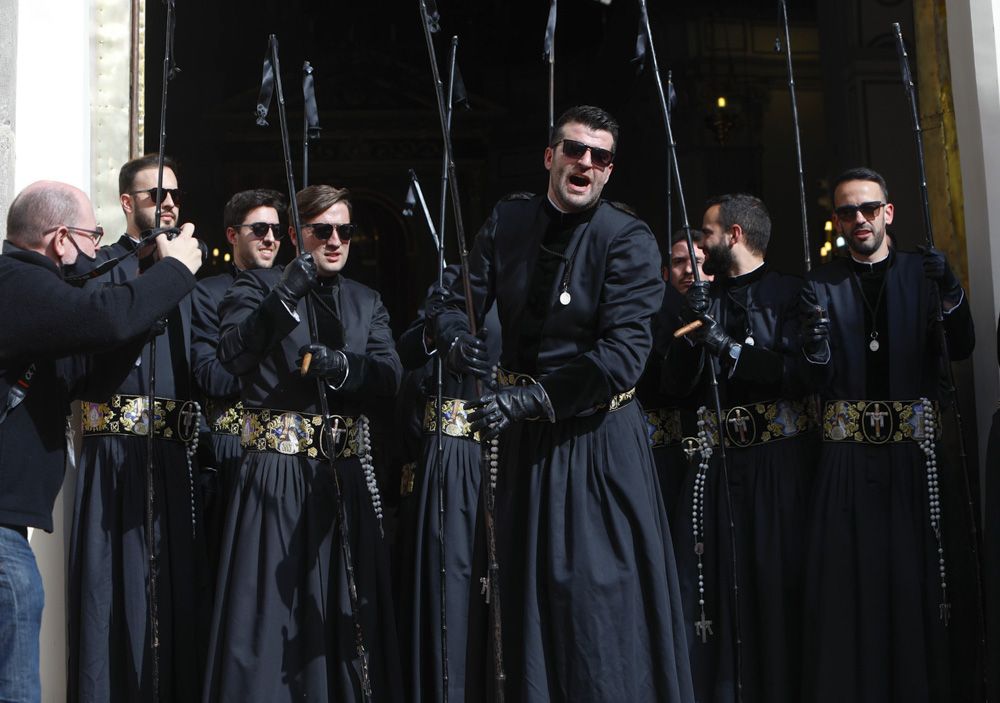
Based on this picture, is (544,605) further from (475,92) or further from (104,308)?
(475,92)

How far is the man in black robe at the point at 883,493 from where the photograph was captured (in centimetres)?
525

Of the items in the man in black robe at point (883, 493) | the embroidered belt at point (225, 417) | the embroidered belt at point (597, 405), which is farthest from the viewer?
the embroidered belt at point (225, 417)

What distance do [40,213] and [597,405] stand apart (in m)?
1.99

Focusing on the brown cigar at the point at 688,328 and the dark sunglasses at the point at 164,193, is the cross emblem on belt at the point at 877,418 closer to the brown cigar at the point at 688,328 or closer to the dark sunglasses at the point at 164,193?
the brown cigar at the point at 688,328

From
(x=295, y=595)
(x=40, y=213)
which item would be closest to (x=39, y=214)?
(x=40, y=213)

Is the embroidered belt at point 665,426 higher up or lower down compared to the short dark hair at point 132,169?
lower down

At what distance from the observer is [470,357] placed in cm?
425

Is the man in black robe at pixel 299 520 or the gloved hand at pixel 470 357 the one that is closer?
the gloved hand at pixel 470 357

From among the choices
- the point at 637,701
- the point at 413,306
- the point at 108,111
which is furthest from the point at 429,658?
the point at 413,306

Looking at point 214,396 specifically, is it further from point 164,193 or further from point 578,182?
point 578,182

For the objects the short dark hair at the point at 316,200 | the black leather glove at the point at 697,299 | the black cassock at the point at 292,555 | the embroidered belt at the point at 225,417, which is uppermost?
the short dark hair at the point at 316,200

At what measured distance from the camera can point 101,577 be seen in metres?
5.26

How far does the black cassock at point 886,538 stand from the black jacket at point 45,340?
285 cm

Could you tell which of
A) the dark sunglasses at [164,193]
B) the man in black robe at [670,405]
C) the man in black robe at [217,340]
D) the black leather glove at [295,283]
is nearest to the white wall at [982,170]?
the man in black robe at [670,405]
